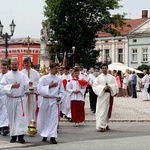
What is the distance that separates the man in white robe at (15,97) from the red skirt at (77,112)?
13.2ft

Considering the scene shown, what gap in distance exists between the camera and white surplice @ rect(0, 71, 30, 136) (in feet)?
37.9

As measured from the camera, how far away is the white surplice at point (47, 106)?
11762 mm

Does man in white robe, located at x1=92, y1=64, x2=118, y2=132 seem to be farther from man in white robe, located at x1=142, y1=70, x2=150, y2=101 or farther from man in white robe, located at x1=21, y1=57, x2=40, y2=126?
man in white robe, located at x1=142, y1=70, x2=150, y2=101

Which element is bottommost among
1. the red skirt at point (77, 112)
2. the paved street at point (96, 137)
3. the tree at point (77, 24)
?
the paved street at point (96, 137)

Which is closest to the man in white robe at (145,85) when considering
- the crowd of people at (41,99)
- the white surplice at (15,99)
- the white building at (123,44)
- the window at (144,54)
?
the crowd of people at (41,99)

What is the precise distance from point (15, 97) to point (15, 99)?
47 mm

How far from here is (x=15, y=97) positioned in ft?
38.4

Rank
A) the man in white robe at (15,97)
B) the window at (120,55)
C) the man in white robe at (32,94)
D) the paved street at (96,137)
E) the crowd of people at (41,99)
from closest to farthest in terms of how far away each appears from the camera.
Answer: the paved street at (96,137), the man in white robe at (15,97), the crowd of people at (41,99), the man in white robe at (32,94), the window at (120,55)

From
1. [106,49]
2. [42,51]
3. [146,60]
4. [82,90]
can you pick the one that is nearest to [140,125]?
[82,90]

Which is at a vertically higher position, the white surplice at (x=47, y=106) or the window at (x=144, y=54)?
the window at (x=144, y=54)

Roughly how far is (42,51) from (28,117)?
3860 centimetres

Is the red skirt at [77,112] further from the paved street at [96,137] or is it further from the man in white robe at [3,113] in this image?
the man in white robe at [3,113]

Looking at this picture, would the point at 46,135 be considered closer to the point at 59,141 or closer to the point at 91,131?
the point at 59,141

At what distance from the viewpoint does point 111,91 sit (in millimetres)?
14586
